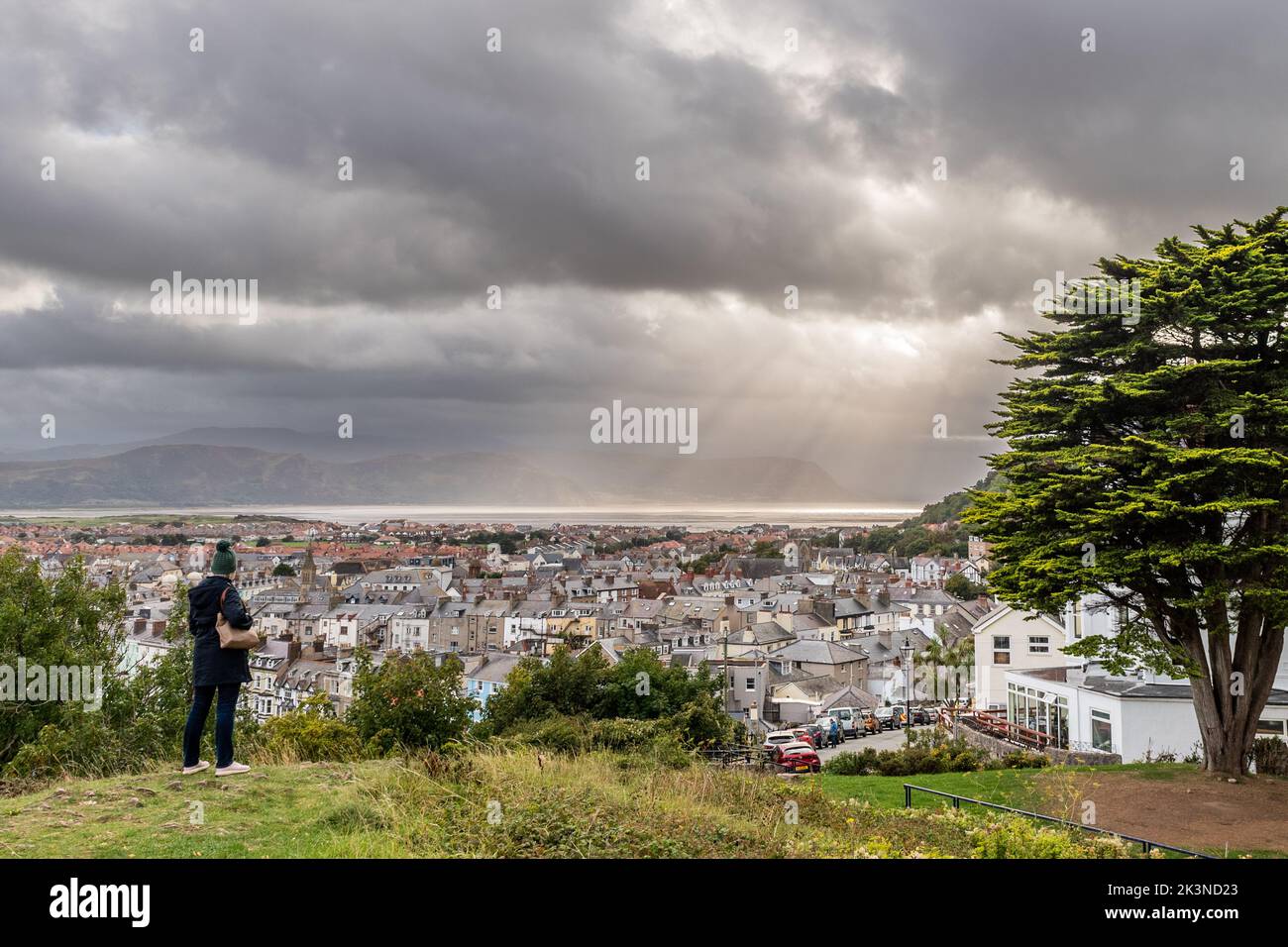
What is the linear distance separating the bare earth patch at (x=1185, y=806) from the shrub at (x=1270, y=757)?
1634mm

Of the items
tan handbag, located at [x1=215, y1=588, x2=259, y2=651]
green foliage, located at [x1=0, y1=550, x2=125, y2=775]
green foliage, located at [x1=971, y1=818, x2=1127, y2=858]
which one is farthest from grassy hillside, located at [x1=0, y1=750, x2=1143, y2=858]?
green foliage, located at [x1=0, y1=550, x2=125, y2=775]

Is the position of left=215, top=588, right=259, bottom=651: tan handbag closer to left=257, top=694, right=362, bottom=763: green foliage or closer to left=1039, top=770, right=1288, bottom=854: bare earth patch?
left=257, top=694, right=362, bottom=763: green foliage

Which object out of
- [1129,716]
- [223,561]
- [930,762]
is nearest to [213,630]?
[223,561]

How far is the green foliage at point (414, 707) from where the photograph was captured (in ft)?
54.1

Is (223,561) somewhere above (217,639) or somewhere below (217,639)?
above

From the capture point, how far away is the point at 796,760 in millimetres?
29312

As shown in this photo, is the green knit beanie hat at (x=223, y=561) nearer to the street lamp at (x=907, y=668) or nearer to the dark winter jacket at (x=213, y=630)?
the dark winter jacket at (x=213, y=630)

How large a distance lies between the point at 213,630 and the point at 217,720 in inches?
38.8

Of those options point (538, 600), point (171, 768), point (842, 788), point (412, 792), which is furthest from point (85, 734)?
point (538, 600)

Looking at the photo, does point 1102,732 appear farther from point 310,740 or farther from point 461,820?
point 461,820

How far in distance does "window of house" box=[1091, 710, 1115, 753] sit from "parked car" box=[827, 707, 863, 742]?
22051mm
